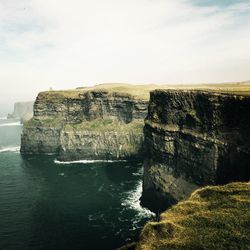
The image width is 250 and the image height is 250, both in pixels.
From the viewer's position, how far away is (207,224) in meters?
43.5

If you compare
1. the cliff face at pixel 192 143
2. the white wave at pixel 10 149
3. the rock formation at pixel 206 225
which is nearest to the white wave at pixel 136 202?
the cliff face at pixel 192 143

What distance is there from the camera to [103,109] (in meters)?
177

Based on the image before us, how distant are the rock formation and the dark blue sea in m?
29.6

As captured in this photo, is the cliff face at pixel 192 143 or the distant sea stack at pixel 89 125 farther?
the distant sea stack at pixel 89 125

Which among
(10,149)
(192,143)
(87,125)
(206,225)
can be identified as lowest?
(10,149)

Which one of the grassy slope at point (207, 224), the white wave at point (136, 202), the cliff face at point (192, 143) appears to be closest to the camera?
the grassy slope at point (207, 224)

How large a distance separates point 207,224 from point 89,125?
13069 cm

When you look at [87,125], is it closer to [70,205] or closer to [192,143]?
[70,205]

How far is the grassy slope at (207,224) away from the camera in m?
40.6

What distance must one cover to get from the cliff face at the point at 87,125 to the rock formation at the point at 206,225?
356 feet

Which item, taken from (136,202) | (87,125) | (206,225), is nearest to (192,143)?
(136,202)

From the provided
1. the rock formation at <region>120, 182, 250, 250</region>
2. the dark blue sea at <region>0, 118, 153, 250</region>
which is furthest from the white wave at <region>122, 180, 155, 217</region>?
the rock formation at <region>120, 182, 250, 250</region>

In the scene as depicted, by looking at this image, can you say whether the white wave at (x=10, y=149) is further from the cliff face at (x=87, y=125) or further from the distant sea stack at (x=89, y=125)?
the distant sea stack at (x=89, y=125)

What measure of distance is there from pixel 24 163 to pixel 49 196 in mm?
52098
